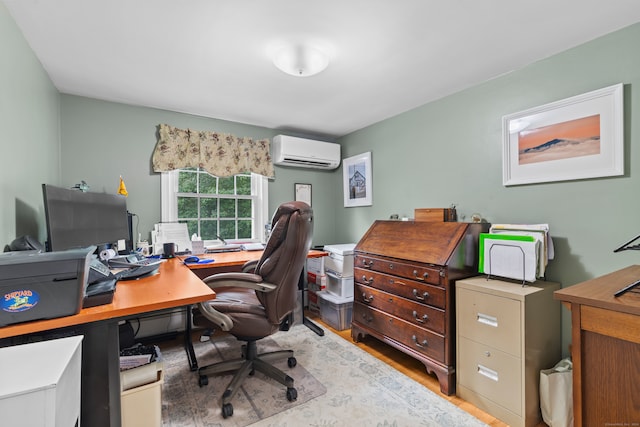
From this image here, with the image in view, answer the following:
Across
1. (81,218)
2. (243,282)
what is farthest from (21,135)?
(243,282)

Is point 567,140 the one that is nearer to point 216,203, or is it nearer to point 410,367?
point 410,367

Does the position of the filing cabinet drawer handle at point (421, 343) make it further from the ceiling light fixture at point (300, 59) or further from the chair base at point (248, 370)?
the ceiling light fixture at point (300, 59)

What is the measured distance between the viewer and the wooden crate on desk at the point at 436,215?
238 cm

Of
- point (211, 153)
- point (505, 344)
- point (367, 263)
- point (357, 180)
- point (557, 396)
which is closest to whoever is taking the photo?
point (557, 396)

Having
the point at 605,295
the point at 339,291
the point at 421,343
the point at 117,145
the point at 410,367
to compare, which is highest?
the point at 117,145

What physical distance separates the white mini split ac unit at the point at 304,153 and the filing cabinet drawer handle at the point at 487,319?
97.6 inches

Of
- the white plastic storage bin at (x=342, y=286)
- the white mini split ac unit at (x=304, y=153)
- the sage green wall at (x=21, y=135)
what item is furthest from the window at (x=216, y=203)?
the white plastic storage bin at (x=342, y=286)

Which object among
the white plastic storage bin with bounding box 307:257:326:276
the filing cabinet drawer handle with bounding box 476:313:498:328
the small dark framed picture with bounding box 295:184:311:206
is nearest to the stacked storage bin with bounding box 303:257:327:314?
the white plastic storage bin with bounding box 307:257:326:276

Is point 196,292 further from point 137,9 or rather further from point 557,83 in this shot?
point 557,83

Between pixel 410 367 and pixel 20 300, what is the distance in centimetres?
230

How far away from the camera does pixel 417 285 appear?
Result: 6.77 ft

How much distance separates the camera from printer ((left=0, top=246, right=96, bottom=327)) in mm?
917

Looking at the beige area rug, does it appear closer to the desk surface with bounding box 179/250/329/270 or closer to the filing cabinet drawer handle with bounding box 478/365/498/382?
the filing cabinet drawer handle with bounding box 478/365/498/382

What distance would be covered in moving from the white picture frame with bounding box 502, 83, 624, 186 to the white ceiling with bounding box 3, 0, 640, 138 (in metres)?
0.38
